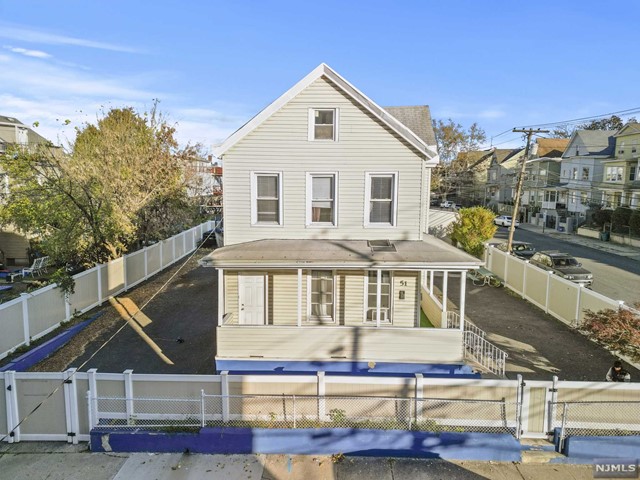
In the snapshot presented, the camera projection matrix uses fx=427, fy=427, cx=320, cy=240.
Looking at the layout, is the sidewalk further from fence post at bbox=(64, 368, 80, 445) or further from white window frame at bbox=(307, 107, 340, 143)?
fence post at bbox=(64, 368, 80, 445)

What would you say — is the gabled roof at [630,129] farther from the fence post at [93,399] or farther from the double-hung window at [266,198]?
the fence post at [93,399]

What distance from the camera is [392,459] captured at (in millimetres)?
8586

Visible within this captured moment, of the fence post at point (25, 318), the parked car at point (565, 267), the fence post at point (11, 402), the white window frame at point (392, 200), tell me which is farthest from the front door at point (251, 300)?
the parked car at point (565, 267)

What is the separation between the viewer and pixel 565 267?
76.4ft

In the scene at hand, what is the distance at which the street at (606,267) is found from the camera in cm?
2159

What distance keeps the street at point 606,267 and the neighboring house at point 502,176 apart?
84.7ft

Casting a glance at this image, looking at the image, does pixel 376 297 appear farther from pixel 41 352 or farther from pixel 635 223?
pixel 635 223

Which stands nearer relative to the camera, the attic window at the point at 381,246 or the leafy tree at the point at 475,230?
the attic window at the point at 381,246

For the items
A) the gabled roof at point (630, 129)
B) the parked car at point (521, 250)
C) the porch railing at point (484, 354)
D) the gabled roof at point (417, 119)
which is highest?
the gabled roof at point (630, 129)

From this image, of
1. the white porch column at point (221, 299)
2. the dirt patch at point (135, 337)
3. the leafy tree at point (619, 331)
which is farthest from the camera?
the dirt patch at point (135, 337)

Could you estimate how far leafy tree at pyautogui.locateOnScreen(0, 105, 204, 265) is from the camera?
20266 millimetres

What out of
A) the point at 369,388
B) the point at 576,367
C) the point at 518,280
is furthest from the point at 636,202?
the point at 369,388

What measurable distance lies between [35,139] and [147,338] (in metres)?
30.1

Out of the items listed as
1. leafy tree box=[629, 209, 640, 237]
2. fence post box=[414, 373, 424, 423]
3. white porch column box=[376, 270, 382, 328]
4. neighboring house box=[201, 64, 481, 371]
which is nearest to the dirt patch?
neighboring house box=[201, 64, 481, 371]
